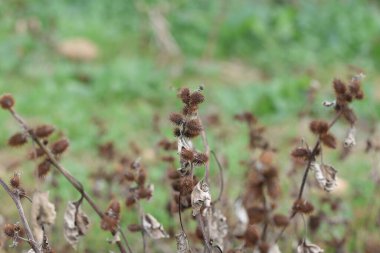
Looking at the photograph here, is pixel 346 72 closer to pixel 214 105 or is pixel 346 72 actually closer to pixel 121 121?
pixel 214 105

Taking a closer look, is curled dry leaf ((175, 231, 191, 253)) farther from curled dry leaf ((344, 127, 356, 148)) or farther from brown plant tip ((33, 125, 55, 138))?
curled dry leaf ((344, 127, 356, 148))

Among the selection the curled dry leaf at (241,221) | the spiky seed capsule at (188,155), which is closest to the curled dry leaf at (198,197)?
the spiky seed capsule at (188,155)

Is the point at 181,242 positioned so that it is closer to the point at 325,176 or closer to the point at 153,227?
the point at 153,227

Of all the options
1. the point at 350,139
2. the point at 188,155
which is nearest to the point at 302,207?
the point at 350,139

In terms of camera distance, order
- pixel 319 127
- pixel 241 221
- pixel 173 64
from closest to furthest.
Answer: pixel 319 127
pixel 241 221
pixel 173 64

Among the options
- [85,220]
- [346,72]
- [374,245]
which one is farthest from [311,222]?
[346,72]

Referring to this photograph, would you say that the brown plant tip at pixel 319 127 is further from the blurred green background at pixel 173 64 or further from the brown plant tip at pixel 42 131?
the blurred green background at pixel 173 64
